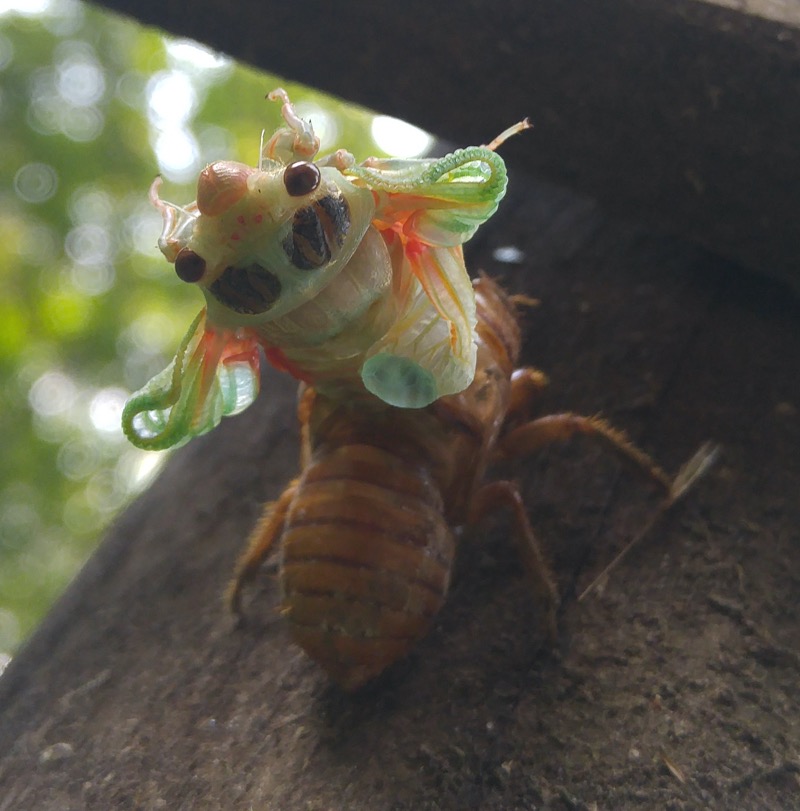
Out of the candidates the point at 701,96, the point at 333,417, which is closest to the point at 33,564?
the point at 333,417

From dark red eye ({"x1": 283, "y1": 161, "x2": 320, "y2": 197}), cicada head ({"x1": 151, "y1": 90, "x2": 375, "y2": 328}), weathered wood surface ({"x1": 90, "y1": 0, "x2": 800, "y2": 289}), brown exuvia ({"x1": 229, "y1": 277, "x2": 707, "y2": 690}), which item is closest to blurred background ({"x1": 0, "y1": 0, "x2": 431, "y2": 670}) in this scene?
weathered wood surface ({"x1": 90, "y1": 0, "x2": 800, "y2": 289})

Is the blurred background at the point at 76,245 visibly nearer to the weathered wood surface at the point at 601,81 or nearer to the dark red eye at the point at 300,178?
the weathered wood surface at the point at 601,81

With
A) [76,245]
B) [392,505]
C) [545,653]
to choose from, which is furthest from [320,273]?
[76,245]

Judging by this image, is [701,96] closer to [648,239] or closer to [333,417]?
[648,239]

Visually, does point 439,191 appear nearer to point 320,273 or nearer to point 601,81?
point 320,273

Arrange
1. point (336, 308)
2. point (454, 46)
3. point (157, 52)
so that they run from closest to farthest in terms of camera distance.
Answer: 1. point (336, 308)
2. point (454, 46)
3. point (157, 52)

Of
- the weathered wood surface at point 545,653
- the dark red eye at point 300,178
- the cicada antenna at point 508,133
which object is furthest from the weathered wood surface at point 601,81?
the dark red eye at point 300,178
